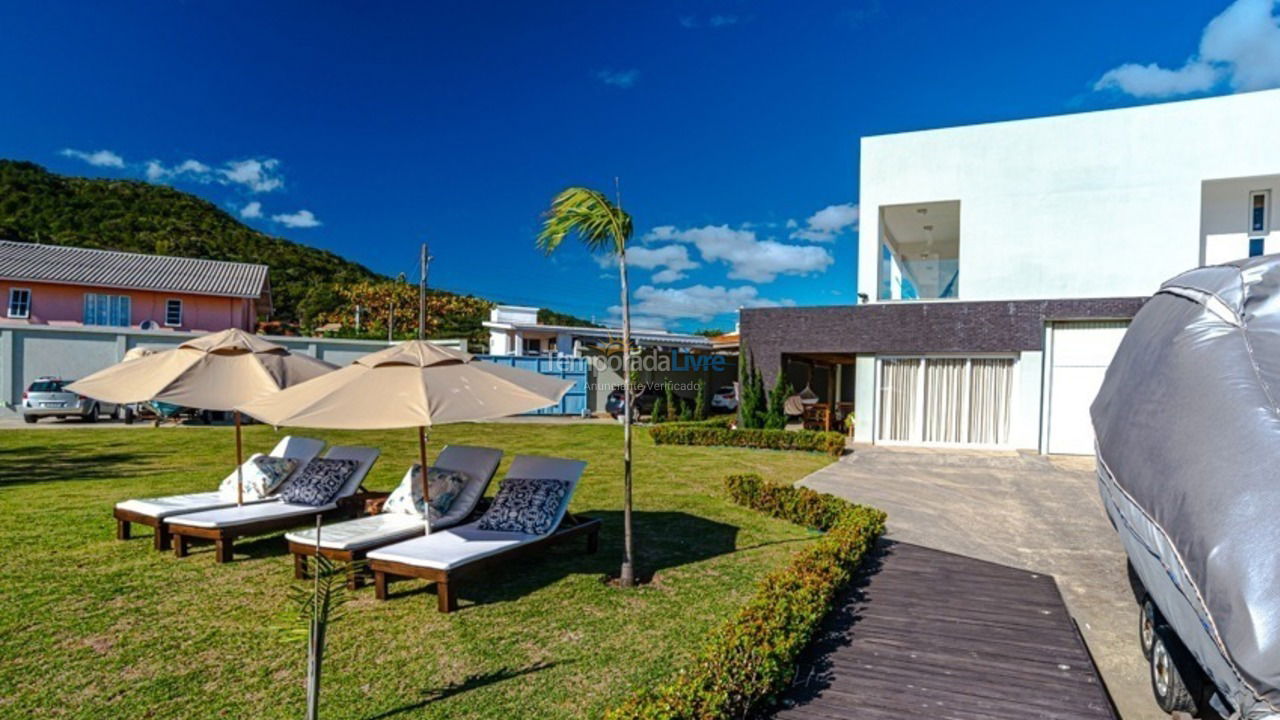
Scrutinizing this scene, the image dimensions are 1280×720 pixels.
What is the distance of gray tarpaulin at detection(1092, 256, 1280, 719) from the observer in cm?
259

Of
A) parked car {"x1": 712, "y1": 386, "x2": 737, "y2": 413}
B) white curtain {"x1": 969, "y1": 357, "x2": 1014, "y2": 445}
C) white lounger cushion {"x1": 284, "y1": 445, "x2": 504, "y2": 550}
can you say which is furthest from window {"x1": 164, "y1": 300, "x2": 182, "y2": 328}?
white curtain {"x1": 969, "y1": 357, "x2": 1014, "y2": 445}

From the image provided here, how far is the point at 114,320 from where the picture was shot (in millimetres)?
31062

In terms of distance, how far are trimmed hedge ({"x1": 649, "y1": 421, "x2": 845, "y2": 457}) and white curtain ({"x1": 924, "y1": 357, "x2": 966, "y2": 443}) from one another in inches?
117

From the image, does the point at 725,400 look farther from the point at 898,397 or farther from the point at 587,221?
the point at 587,221

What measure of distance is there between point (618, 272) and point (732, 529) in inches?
149

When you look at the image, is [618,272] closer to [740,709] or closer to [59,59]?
[740,709]

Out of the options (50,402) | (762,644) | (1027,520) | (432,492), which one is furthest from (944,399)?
(50,402)

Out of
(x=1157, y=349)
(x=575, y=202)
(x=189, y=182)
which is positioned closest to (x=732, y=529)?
(x=575, y=202)

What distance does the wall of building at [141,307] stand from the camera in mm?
29672

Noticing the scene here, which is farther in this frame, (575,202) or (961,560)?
(961,560)

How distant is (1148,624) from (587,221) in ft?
17.5

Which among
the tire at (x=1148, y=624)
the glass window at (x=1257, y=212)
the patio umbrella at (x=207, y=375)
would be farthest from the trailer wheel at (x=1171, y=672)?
the glass window at (x=1257, y=212)

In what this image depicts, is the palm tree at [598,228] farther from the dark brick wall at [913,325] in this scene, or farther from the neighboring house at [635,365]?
the neighboring house at [635,365]

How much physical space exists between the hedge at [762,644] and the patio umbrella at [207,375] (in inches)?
209
